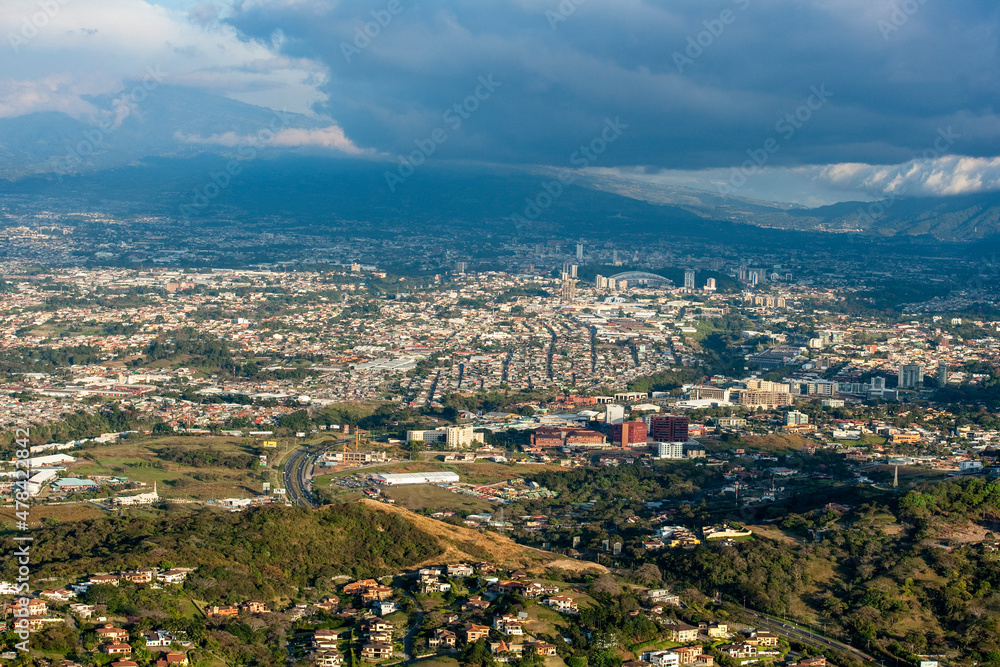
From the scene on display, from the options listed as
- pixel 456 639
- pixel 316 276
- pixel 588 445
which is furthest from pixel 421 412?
pixel 316 276

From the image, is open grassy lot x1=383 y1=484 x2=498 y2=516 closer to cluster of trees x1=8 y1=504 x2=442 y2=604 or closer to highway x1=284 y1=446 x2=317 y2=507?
highway x1=284 y1=446 x2=317 y2=507

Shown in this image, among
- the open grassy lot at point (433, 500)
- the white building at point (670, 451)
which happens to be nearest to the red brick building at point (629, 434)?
the white building at point (670, 451)

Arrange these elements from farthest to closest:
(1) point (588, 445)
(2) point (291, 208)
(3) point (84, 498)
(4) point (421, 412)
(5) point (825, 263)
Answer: (2) point (291, 208) → (5) point (825, 263) → (4) point (421, 412) → (1) point (588, 445) → (3) point (84, 498)

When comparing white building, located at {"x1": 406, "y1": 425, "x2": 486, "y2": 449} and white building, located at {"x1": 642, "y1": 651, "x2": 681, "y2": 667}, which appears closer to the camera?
white building, located at {"x1": 642, "y1": 651, "x2": 681, "y2": 667}

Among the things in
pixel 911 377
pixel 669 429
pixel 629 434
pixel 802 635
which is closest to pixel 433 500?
pixel 629 434

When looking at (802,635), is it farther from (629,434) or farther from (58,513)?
(629,434)

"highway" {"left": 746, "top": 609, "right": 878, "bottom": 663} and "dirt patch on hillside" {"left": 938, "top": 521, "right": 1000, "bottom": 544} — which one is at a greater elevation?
"dirt patch on hillside" {"left": 938, "top": 521, "right": 1000, "bottom": 544}

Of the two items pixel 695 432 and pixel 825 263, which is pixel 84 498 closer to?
pixel 695 432

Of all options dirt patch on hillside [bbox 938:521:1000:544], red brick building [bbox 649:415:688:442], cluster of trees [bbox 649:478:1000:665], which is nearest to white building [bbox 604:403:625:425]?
red brick building [bbox 649:415:688:442]
